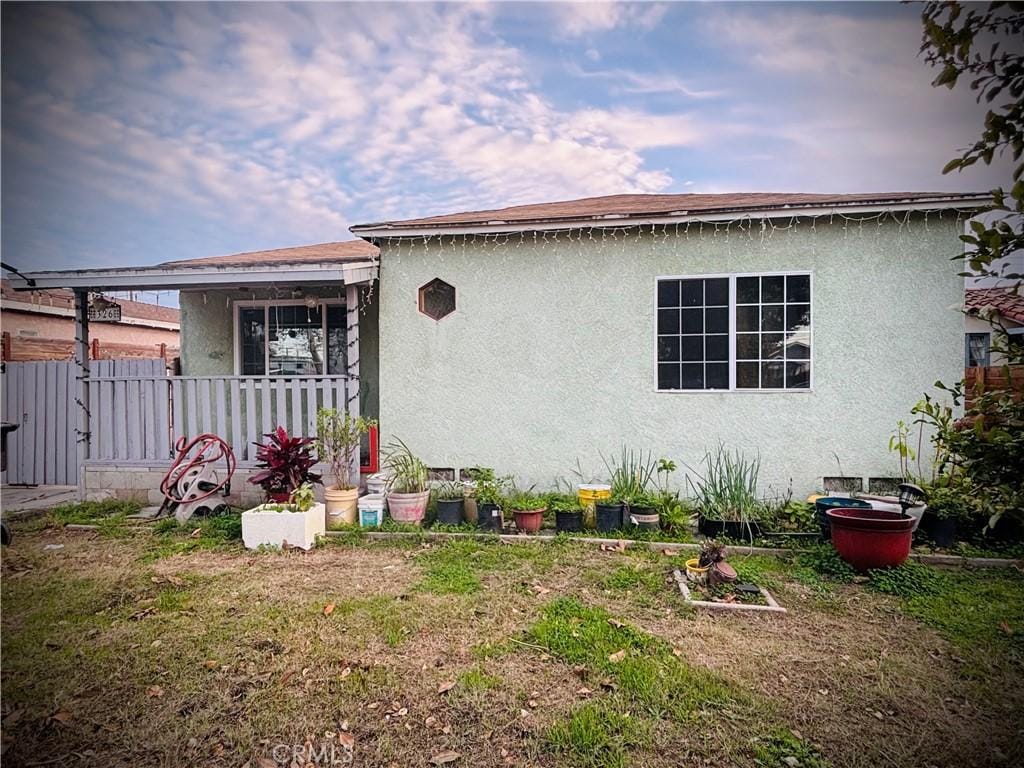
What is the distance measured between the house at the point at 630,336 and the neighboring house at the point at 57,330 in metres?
5.54

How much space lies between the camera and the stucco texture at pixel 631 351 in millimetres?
6344

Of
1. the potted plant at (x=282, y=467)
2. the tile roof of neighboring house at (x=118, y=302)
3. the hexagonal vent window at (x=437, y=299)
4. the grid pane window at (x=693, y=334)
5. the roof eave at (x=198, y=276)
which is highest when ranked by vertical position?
the tile roof of neighboring house at (x=118, y=302)

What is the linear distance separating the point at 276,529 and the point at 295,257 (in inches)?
174

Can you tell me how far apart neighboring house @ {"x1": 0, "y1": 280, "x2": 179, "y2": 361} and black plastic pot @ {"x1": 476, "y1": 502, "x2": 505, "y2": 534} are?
8.41 m

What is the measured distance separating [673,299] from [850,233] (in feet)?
7.07

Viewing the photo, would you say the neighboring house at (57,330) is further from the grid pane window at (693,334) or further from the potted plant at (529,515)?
the grid pane window at (693,334)

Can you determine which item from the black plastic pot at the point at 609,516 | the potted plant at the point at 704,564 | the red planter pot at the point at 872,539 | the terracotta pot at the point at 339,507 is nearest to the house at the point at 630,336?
the black plastic pot at the point at 609,516

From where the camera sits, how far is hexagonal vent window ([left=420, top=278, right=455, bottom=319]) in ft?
24.3

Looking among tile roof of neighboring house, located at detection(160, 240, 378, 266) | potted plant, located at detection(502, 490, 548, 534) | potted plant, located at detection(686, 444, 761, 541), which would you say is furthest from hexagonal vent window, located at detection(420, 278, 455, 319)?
potted plant, located at detection(686, 444, 761, 541)

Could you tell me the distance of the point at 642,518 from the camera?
6.02m

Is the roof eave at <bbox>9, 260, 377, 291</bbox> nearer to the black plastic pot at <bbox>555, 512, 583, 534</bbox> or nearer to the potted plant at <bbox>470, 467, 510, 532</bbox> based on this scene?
the potted plant at <bbox>470, 467, 510, 532</bbox>

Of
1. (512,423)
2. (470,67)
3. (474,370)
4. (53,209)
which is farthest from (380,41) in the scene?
(512,423)

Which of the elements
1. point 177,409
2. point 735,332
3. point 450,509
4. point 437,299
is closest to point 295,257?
point 437,299

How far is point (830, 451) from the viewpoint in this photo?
6.50m
